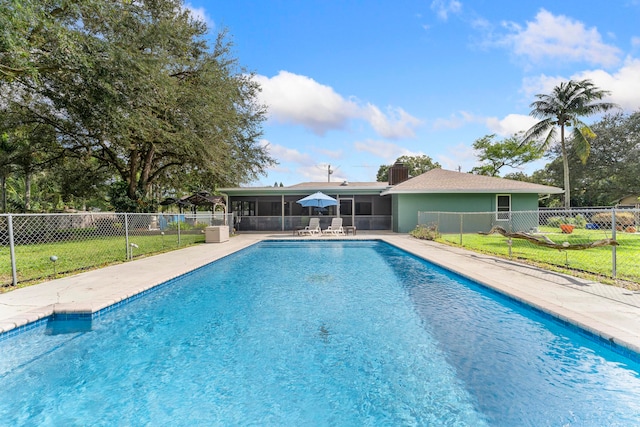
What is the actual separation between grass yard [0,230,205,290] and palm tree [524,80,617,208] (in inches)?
954

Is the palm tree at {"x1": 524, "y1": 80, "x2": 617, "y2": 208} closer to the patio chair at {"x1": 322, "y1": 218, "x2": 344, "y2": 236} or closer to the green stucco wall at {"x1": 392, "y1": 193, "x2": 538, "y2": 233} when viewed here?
the green stucco wall at {"x1": 392, "y1": 193, "x2": 538, "y2": 233}

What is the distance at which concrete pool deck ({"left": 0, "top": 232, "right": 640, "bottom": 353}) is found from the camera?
384 centimetres

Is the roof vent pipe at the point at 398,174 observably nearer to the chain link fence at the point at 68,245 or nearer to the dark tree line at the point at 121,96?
the dark tree line at the point at 121,96

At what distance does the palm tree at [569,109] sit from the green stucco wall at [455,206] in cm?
680

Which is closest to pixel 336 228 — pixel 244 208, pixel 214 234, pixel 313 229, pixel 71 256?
pixel 313 229

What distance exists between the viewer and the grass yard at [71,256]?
6.91 meters

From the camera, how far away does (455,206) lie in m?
17.9

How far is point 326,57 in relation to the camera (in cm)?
1484

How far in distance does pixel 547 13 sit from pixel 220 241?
49.0 ft

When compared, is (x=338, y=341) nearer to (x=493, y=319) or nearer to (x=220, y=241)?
(x=493, y=319)

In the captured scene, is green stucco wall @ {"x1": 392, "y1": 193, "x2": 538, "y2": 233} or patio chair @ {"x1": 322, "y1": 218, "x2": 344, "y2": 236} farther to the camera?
green stucco wall @ {"x1": 392, "y1": 193, "x2": 538, "y2": 233}

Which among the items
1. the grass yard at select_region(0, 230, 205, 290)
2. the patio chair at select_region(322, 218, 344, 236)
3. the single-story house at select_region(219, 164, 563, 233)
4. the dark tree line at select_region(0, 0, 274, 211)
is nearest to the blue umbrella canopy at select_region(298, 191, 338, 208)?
the patio chair at select_region(322, 218, 344, 236)

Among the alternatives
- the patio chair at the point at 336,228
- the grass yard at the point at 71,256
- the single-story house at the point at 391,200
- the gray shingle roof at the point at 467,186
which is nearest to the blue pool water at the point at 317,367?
the grass yard at the point at 71,256

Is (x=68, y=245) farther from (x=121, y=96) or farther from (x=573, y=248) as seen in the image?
(x=573, y=248)
